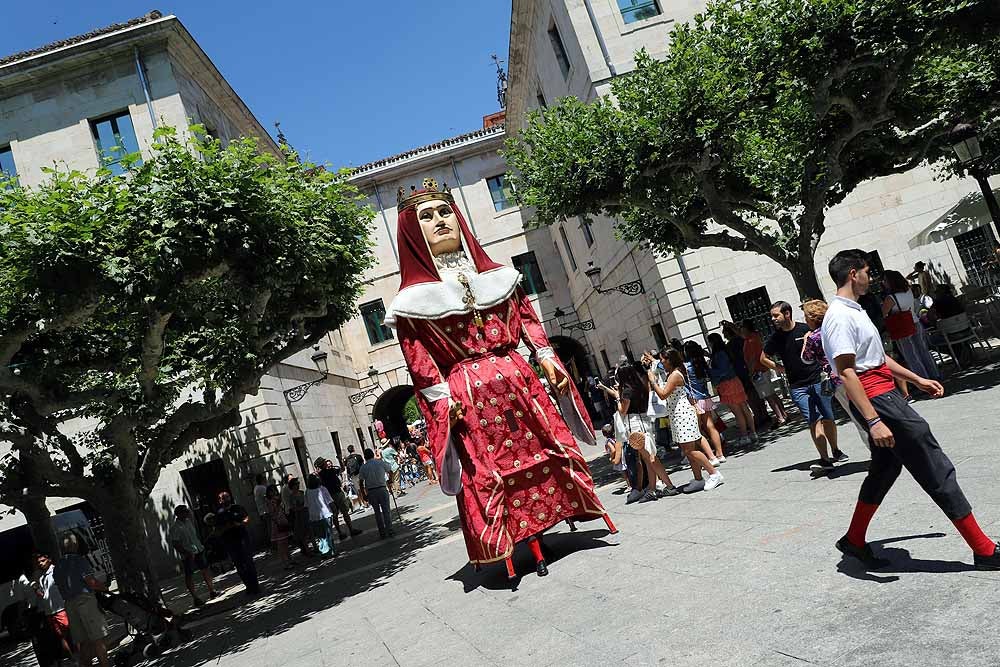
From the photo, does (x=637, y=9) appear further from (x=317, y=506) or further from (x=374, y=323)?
(x=374, y=323)

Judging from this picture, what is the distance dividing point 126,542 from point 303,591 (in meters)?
2.47

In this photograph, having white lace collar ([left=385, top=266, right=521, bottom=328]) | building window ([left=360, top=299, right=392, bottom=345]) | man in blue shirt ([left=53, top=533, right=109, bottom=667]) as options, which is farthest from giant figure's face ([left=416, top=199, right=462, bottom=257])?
building window ([left=360, top=299, right=392, bottom=345])

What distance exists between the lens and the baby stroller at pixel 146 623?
8.52 meters

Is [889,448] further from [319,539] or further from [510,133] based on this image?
[510,133]

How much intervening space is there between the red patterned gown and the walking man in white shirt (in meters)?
2.47

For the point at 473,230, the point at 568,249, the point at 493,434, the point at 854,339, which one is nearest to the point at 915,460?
the point at 854,339

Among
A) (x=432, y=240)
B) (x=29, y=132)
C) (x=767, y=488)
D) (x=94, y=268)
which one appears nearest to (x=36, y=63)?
(x=29, y=132)

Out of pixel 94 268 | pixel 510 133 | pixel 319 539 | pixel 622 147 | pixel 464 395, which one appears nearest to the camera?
pixel 464 395

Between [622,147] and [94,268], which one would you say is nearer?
[94,268]

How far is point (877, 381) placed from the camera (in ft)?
12.9

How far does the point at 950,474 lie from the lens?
11.8ft

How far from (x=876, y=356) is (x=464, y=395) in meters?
3.07

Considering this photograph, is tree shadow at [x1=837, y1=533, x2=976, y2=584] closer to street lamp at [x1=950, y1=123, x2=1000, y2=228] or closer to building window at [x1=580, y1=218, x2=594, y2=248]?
street lamp at [x1=950, y1=123, x2=1000, y2=228]

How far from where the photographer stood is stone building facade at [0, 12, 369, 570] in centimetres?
1777
